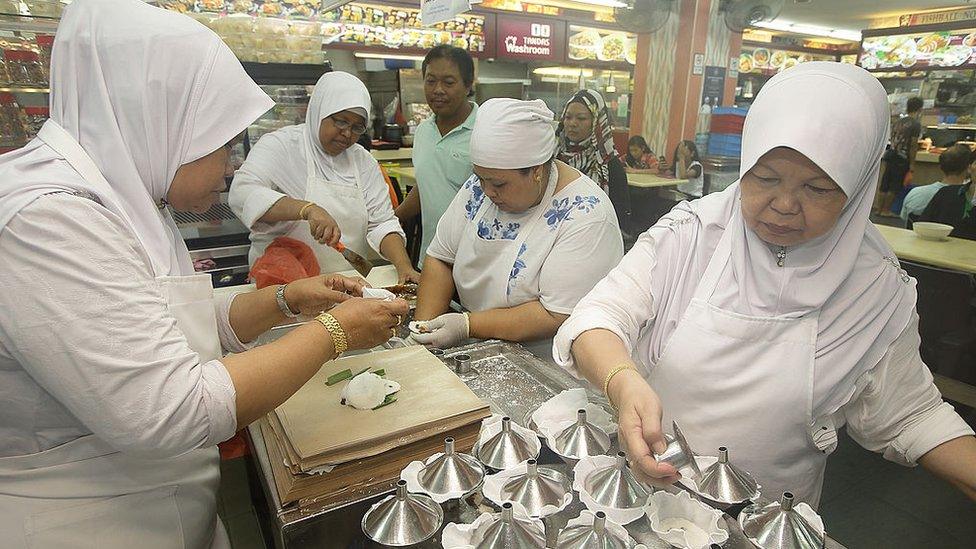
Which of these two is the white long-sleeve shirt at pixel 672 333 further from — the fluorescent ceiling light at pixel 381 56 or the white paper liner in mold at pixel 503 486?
the fluorescent ceiling light at pixel 381 56

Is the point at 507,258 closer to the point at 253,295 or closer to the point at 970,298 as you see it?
the point at 253,295

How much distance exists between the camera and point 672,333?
1.28 meters

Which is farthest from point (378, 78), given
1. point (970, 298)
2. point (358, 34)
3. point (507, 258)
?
point (970, 298)

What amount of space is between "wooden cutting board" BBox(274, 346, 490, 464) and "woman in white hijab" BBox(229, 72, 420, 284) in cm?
115

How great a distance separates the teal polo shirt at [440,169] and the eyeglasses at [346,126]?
535 millimetres

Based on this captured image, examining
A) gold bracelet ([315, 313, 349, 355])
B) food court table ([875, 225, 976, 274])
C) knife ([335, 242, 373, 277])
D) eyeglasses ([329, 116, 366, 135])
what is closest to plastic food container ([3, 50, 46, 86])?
eyeglasses ([329, 116, 366, 135])

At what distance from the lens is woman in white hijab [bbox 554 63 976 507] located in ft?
3.41

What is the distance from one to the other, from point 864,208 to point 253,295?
150 cm

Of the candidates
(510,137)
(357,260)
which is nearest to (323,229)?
(357,260)

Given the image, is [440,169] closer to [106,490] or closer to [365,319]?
[365,319]

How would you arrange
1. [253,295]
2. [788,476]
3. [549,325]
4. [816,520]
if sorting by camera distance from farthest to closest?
[549,325] < [253,295] < [788,476] < [816,520]

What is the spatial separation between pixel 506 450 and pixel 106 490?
730 millimetres

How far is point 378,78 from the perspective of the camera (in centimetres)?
721

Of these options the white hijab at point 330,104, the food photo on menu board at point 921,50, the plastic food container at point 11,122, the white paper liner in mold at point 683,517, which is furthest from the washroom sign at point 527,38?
the white paper liner in mold at point 683,517
